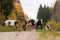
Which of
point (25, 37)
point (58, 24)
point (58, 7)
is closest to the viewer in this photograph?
point (25, 37)

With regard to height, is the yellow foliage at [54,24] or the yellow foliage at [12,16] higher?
the yellow foliage at [12,16]

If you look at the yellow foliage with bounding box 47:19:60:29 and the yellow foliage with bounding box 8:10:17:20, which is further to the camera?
the yellow foliage with bounding box 8:10:17:20

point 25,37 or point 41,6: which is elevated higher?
point 41,6

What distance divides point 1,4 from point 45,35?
2.13 meters

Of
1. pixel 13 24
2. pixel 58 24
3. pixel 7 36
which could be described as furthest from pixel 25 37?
pixel 13 24

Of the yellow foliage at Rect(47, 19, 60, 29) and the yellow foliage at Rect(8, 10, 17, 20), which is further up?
the yellow foliage at Rect(8, 10, 17, 20)

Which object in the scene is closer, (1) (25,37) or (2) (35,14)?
(1) (25,37)

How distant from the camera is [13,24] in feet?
15.8

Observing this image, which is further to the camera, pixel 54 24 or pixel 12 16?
pixel 12 16

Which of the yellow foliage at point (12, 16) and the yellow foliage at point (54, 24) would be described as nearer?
the yellow foliage at point (54, 24)

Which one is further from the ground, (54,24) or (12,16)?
(12,16)

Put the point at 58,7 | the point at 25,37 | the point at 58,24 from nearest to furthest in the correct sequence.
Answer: the point at 25,37 < the point at 58,24 < the point at 58,7

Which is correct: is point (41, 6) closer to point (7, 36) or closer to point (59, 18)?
point (59, 18)

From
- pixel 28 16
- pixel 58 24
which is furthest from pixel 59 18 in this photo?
pixel 28 16
